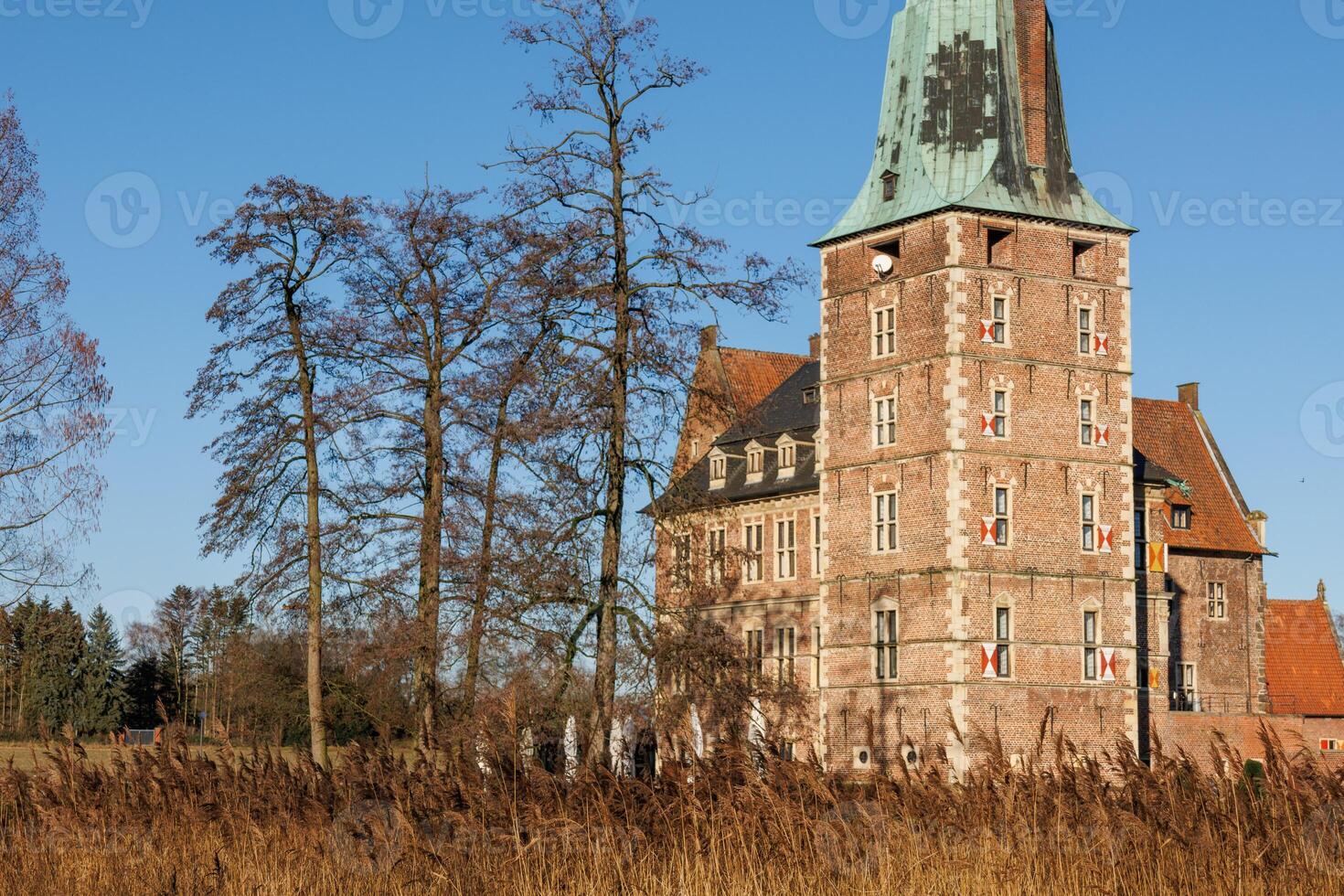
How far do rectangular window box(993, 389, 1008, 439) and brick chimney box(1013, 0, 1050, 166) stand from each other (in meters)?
6.96

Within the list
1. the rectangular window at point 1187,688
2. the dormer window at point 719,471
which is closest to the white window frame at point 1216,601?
the rectangular window at point 1187,688

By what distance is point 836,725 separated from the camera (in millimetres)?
46031

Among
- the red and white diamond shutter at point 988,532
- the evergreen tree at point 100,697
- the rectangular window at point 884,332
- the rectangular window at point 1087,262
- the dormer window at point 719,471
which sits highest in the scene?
the rectangular window at point 1087,262

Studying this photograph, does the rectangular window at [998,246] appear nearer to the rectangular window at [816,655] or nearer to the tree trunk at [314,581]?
the rectangular window at [816,655]

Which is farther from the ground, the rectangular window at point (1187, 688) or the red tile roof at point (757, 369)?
the red tile roof at point (757, 369)

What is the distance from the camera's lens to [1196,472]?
58.4m

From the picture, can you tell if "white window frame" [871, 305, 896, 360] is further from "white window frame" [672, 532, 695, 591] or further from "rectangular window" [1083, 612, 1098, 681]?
→ "white window frame" [672, 532, 695, 591]

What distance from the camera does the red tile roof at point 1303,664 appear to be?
2243 inches

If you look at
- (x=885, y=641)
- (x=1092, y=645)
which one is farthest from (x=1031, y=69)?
(x=885, y=641)

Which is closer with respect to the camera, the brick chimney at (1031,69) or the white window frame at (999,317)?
the white window frame at (999,317)

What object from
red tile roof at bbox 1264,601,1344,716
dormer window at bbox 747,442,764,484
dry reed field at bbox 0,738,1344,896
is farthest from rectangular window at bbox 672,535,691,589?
red tile roof at bbox 1264,601,1344,716

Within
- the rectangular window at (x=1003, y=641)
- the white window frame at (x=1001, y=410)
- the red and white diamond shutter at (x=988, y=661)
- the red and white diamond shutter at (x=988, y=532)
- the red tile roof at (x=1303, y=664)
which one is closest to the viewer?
the red and white diamond shutter at (x=988, y=661)

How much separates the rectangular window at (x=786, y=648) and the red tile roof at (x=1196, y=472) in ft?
38.9

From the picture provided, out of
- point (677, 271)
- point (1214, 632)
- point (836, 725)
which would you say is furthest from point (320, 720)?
point (1214, 632)
